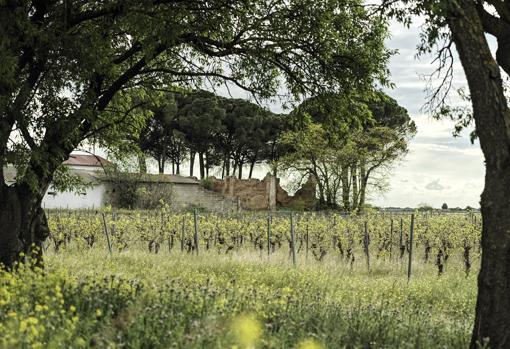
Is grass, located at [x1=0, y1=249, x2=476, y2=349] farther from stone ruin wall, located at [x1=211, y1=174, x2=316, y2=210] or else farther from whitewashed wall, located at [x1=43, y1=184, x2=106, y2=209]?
stone ruin wall, located at [x1=211, y1=174, x2=316, y2=210]

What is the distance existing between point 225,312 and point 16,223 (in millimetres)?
6617

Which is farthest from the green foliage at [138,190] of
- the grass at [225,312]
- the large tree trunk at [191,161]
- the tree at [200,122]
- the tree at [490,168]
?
the tree at [490,168]

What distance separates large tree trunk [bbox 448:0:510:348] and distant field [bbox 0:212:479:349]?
0.74 m

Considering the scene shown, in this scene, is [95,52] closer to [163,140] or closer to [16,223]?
[16,223]

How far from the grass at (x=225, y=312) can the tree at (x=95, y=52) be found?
2697 mm

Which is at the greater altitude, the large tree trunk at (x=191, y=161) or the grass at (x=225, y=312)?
the large tree trunk at (x=191, y=161)

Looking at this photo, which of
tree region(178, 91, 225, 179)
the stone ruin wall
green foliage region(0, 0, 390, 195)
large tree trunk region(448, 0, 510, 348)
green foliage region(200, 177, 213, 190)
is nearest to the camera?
large tree trunk region(448, 0, 510, 348)

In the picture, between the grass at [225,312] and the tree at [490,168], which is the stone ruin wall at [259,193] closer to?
the grass at [225,312]

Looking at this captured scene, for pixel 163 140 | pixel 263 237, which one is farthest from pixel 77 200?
pixel 263 237

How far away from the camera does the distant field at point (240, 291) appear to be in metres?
5.86

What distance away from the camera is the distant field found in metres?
5.86

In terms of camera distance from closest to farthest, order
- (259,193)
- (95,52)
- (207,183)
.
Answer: (95,52) < (259,193) < (207,183)

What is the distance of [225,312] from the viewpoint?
694 cm

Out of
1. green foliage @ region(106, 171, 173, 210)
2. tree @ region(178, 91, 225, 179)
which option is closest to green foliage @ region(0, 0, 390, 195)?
green foliage @ region(106, 171, 173, 210)
